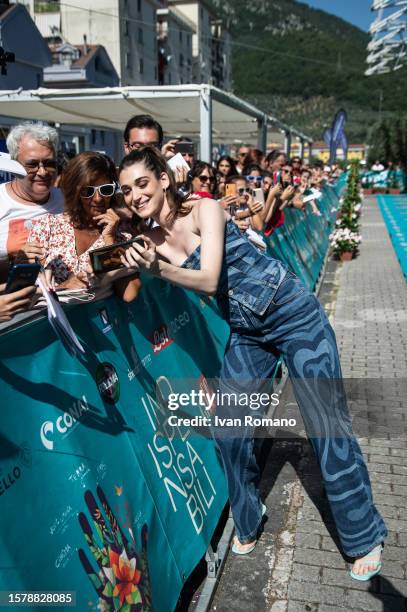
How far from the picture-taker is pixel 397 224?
808 inches

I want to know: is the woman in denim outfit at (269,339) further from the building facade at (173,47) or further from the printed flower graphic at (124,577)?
the building facade at (173,47)

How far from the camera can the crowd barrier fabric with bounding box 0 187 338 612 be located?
1864 mm

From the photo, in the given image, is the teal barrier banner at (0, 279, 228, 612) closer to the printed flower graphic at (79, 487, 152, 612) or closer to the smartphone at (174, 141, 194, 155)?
the printed flower graphic at (79, 487, 152, 612)

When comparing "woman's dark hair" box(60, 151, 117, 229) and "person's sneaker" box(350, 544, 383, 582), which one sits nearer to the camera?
"woman's dark hair" box(60, 151, 117, 229)

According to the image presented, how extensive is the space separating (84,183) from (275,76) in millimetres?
167564

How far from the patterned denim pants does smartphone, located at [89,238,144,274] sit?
800 millimetres

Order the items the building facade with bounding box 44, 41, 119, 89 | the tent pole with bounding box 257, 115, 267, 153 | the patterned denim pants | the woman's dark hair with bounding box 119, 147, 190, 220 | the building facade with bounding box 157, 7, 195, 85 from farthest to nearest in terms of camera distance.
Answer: the building facade with bounding box 157, 7, 195, 85
the building facade with bounding box 44, 41, 119, 89
the tent pole with bounding box 257, 115, 267, 153
the patterned denim pants
the woman's dark hair with bounding box 119, 147, 190, 220

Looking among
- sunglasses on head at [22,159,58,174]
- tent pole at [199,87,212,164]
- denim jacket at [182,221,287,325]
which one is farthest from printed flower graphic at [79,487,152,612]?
tent pole at [199,87,212,164]

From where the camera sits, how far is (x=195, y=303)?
3.87 m

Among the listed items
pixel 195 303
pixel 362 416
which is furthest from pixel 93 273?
pixel 362 416

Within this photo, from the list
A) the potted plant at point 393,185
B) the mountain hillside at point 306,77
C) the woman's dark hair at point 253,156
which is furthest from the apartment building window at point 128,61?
the mountain hillside at point 306,77

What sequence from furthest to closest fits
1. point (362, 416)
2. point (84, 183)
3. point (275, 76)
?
1. point (275, 76)
2. point (362, 416)
3. point (84, 183)

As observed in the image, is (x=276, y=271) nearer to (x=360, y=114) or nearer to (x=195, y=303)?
(x=195, y=303)

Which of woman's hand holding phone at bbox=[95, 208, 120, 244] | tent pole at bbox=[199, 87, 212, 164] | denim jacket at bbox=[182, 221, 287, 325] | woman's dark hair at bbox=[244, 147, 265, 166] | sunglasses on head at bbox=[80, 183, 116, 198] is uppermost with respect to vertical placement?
tent pole at bbox=[199, 87, 212, 164]
